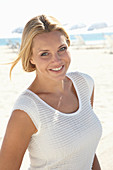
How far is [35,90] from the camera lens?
58.8 inches

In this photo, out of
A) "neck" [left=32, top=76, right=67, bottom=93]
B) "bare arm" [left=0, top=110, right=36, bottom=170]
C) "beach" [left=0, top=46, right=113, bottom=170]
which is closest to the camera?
"bare arm" [left=0, top=110, right=36, bottom=170]

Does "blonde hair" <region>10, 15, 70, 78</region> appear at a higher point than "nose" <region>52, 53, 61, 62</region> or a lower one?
higher

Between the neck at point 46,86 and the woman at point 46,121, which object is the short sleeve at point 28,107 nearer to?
the woman at point 46,121

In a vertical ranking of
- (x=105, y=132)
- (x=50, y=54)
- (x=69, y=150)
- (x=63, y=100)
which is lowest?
(x=105, y=132)

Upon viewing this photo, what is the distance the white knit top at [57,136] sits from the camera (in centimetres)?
133

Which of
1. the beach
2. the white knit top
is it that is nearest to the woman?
the white knit top

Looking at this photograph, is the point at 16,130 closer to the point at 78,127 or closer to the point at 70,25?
the point at 78,127

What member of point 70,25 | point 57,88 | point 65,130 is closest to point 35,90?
point 57,88

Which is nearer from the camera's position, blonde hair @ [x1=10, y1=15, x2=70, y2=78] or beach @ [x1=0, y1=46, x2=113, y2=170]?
blonde hair @ [x1=10, y1=15, x2=70, y2=78]

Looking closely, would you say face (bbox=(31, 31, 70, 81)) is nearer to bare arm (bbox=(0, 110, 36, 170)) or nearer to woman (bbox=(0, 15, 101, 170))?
woman (bbox=(0, 15, 101, 170))

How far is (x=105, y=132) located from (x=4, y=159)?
6.96 ft

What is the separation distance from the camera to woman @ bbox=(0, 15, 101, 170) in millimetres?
1274

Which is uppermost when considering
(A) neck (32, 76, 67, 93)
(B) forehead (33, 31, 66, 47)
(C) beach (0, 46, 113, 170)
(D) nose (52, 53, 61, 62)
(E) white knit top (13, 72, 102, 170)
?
(B) forehead (33, 31, 66, 47)

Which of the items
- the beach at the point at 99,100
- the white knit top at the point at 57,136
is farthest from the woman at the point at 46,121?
the beach at the point at 99,100
